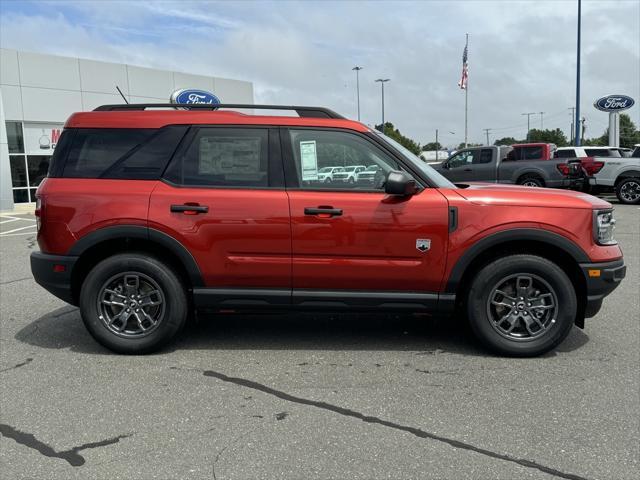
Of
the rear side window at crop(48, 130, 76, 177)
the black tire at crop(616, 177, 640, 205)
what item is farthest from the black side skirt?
the black tire at crop(616, 177, 640, 205)

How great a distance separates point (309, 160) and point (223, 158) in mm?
679

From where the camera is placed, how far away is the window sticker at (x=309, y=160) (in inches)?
170

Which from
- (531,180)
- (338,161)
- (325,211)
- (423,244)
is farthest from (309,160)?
(531,180)

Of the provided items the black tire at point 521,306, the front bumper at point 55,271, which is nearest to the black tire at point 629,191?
the black tire at point 521,306

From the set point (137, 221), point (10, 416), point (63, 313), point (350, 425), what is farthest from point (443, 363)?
point (63, 313)

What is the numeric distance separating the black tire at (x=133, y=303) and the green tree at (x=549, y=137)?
106 m

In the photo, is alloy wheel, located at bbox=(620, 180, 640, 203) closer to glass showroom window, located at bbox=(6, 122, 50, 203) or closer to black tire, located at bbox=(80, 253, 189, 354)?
black tire, located at bbox=(80, 253, 189, 354)

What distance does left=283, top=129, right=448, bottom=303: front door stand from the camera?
415 centimetres

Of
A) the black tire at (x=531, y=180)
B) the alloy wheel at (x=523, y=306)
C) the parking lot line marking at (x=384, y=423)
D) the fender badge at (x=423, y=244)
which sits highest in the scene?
the black tire at (x=531, y=180)

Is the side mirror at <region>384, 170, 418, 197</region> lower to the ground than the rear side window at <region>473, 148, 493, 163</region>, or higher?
lower

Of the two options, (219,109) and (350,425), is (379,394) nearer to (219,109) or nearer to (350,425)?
(350,425)

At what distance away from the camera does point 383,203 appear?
4160mm

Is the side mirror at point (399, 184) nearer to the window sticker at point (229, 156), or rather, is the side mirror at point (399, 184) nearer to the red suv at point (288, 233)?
the red suv at point (288, 233)

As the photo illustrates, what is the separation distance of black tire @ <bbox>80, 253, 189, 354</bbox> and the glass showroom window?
60.7 feet
